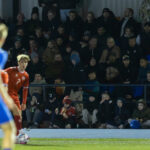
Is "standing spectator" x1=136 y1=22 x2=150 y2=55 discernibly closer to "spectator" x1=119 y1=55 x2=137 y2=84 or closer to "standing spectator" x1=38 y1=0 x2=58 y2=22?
"spectator" x1=119 y1=55 x2=137 y2=84

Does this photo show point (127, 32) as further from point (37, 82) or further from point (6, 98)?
point (6, 98)

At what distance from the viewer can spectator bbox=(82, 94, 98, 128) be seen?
18.6 m

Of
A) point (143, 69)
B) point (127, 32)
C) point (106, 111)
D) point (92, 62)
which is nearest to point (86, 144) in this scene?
point (106, 111)

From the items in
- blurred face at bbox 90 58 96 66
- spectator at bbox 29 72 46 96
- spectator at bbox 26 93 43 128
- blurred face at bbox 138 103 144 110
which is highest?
blurred face at bbox 90 58 96 66

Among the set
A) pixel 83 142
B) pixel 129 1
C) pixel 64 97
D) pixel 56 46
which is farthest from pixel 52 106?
pixel 129 1

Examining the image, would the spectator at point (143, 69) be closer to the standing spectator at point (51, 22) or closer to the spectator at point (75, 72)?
the spectator at point (75, 72)

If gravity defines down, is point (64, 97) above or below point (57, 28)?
below

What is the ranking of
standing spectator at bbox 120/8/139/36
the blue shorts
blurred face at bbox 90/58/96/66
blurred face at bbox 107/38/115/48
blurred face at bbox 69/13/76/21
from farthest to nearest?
blurred face at bbox 69/13/76/21, standing spectator at bbox 120/8/139/36, blurred face at bbox 107/38/115/48, blurred face at bbox 90/58/96/66, the blue shorts

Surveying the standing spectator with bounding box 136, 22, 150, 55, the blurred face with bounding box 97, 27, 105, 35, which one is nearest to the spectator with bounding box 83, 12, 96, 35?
the blurred face with bounding box 97, 27, 105, 35

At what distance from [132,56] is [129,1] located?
366 cm

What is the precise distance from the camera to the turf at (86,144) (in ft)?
45.9

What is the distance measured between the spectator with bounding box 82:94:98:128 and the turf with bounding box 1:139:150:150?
2.41m

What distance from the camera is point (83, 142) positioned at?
1567cm

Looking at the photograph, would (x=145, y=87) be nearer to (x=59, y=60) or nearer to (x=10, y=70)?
(x=59, y=60)
